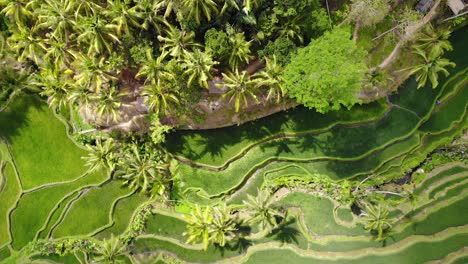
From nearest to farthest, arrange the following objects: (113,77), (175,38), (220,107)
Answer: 1. (175,38)
2. (113,77)
3. (220,107)

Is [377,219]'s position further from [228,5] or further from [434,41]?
[228,5]

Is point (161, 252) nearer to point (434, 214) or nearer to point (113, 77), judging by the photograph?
point (113, 77)

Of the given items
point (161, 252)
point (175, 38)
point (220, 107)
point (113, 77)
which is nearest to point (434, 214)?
point (220, 107)

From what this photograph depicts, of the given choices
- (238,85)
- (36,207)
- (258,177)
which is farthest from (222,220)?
(36,207)

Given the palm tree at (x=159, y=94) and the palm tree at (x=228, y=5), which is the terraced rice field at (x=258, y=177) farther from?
the palm tree at (x=228, y=5)

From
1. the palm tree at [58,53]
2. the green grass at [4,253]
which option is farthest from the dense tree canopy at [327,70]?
the green grass at [4,253]

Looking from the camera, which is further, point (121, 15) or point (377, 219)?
point (377, 219)
